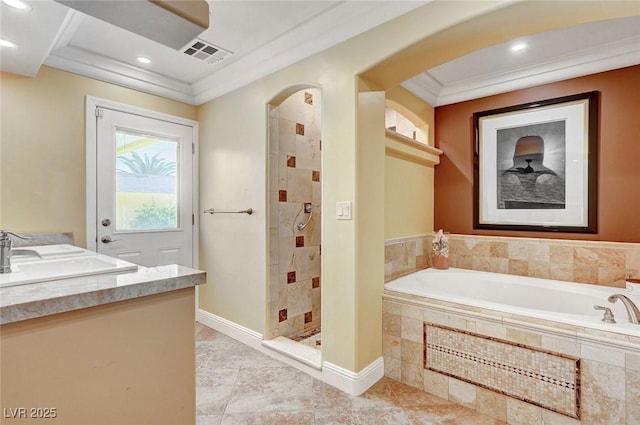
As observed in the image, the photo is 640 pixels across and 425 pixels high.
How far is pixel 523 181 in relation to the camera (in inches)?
111

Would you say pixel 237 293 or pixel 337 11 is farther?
pixel 237 293

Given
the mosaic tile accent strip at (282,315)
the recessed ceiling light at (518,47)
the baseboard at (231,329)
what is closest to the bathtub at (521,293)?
the mosaic tile accent strip at (282,315)

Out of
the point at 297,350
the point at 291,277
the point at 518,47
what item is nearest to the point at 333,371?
the point at 297,350

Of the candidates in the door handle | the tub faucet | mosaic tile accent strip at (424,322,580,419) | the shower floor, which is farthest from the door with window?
the tub faucet

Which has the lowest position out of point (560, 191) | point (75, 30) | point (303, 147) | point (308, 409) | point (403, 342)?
point (308, 409)

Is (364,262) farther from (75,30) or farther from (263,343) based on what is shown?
(75,30)

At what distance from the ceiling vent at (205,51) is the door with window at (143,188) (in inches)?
31.0

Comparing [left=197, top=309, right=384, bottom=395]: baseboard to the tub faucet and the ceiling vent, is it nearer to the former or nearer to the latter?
the tub faucet

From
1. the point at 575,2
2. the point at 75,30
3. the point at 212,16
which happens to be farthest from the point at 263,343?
the point at 575,2

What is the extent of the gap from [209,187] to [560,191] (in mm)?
3212

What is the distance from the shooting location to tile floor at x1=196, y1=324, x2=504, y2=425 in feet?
5.77

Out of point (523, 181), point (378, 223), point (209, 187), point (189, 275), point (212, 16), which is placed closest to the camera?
point (189, 275)

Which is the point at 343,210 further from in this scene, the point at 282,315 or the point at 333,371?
the point at 282,315

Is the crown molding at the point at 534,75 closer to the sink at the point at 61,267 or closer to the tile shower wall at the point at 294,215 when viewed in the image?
the tile shower wall at the point at 294,215
